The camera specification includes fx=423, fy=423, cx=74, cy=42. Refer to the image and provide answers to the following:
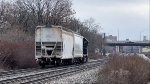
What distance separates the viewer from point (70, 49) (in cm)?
4297

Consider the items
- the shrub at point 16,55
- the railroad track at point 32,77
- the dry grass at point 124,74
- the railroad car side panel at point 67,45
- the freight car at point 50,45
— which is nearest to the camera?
the dry grass at point 124,74

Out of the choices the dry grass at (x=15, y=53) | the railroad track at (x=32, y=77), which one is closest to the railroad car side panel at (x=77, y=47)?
the dry grass at (x=15, y=53)

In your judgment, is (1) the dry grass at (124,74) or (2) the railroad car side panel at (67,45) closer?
(1) the dry grass at (124,74)

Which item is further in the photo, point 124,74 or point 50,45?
point 50,45

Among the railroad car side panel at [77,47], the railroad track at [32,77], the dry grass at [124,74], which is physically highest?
the railroad car side panel at [77,47]

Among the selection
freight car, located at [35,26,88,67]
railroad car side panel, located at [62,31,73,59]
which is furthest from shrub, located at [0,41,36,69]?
railroad car side panel, located at [62,31,73,59]

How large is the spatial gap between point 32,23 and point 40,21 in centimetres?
212

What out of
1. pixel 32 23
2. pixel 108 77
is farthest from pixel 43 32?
pixel 32 23

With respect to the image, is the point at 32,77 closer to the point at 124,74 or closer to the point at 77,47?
the point at 124,74

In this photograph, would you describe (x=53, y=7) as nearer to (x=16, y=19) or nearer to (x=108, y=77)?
(x=16, y=19)

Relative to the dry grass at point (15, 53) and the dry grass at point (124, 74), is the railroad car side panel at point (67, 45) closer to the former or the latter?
the dry grass at point (15, 53)

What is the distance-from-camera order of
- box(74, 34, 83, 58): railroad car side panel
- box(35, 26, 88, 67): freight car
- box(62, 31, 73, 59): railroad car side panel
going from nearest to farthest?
1. box(35, 26, 88, 67): freight car
2. box(62, 31, 73, 59): railroad car side panel
3. box(74, 34, 83, 58): railroad car side panel

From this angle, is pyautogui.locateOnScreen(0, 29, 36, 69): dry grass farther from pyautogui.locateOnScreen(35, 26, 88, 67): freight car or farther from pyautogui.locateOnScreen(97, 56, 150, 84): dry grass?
pyautogui.locateOnScreen(97, 56, 150, 84): dry grass

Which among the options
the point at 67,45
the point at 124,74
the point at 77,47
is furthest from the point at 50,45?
the point at 124,74
